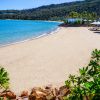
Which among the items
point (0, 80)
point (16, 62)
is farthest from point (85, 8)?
point (0, 80)

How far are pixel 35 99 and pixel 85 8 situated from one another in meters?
191

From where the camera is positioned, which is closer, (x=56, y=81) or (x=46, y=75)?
(x=56, y=81)

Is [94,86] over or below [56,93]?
over

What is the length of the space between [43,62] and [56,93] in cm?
903

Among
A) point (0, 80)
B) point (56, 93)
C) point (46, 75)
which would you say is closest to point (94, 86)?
point (0, 80)

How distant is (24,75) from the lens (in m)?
14.7

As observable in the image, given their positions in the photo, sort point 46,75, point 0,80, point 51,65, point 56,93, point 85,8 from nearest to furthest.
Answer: point 0,80 < point 56,93 < point 46,75 < point 51,65 < point 85,8

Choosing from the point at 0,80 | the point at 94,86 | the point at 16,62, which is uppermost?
the point at 94,86

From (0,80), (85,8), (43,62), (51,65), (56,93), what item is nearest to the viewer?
(0,80)

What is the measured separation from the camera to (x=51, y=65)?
17297mm

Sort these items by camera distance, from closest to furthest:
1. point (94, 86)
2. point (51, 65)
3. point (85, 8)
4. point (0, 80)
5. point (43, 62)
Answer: point (94, 86), point (0, 80), point (51, 65), point (43, 62), point (85, 8)

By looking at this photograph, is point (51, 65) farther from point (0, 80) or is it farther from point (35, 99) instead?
point (0, 80)

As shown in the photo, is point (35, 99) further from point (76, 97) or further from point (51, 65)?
point (51, 65)

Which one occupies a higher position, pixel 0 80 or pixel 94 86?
pixel 94 86
